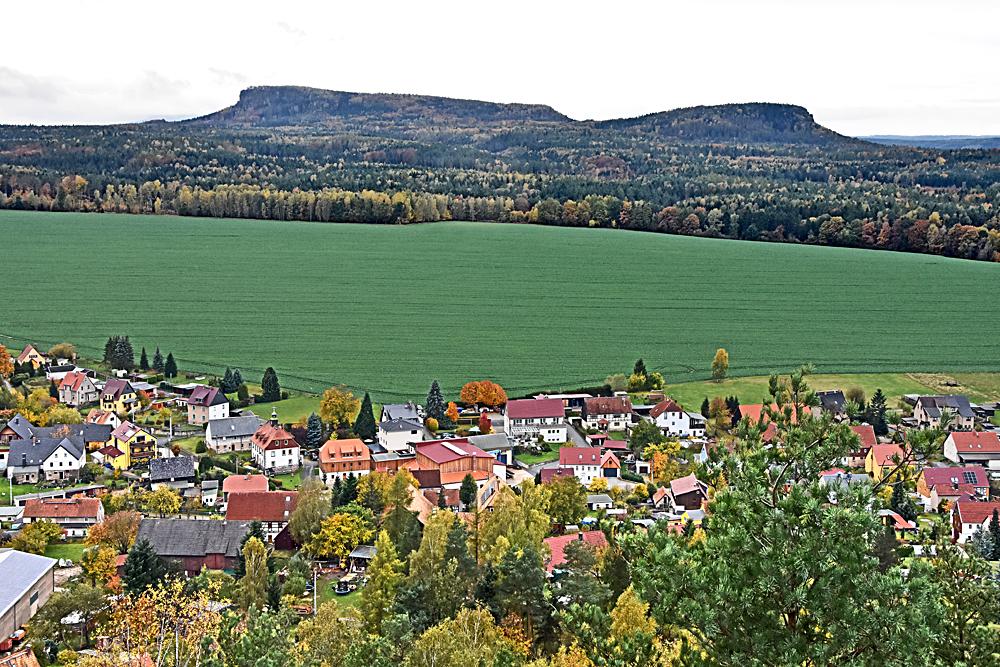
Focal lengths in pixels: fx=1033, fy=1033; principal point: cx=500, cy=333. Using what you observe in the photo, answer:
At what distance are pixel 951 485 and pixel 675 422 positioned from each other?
397 inches

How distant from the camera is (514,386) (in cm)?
4381

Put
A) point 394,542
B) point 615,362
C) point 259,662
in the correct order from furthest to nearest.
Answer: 1. point 615,362
2. point 394,542
3. point 259,662

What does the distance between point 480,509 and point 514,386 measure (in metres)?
16.0

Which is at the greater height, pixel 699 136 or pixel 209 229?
pixel 699 136

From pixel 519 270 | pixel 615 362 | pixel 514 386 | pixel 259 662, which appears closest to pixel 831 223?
pixel 519 270

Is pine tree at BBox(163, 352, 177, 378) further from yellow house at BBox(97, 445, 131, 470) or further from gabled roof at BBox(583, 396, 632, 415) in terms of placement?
gabled roof at BBox(583, 396, 632, 415)

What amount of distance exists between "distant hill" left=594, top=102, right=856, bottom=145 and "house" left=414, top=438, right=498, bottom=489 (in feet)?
481

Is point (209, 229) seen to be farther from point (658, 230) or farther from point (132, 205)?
point (658, 230)

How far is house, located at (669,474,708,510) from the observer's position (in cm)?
2952

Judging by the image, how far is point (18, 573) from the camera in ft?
74.6

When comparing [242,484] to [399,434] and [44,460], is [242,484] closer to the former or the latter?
[399,434]

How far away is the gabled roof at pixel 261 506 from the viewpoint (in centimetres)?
2792

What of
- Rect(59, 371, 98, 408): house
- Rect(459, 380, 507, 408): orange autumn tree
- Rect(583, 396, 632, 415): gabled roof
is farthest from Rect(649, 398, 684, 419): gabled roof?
Rect(59, 371, 98, 408): house

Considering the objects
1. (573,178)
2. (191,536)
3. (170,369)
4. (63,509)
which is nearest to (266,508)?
(191,536)
